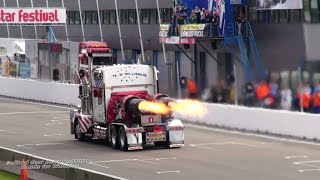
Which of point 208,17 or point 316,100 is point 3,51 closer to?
point 208,17

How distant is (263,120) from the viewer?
38.9 m

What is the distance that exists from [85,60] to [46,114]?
1238cm

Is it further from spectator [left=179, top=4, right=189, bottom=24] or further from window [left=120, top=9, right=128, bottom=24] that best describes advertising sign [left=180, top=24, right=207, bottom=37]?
window [left=120, top=9, right=128, bottom=24]

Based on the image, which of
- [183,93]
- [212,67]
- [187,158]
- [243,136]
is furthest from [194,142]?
[212,67]

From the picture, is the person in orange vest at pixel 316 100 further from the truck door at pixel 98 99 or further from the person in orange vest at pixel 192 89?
the person in orange vest at pixel 192 89

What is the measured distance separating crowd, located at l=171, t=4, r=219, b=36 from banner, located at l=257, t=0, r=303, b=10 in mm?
3861

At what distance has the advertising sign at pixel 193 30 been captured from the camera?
5750cm

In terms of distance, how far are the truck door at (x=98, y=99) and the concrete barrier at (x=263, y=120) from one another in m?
7.10

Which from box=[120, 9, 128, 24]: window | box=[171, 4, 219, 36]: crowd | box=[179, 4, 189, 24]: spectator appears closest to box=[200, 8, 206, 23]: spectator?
box=[171, 4, 219, 36]: crowd

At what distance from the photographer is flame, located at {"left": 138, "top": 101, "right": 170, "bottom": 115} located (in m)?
32.7

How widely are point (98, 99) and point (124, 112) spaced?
2.14 metres

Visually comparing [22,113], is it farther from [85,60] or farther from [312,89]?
[312,89]

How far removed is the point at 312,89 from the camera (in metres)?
36.7

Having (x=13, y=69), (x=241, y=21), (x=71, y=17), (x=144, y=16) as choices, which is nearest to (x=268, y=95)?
(x=241, y=21)
